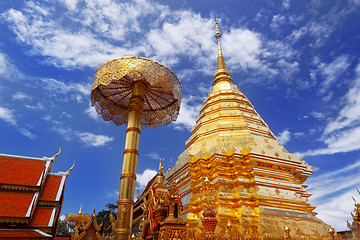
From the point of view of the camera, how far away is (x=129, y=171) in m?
5.85

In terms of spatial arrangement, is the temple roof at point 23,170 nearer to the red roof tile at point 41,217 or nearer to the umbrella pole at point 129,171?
the red roof tile at point 41,217

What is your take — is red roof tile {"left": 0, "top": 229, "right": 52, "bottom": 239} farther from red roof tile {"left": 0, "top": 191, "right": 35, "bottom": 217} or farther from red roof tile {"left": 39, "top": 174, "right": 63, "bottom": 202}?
red roof tile {"left": 39, "top": 174, "right": 63, "bottom": 202}

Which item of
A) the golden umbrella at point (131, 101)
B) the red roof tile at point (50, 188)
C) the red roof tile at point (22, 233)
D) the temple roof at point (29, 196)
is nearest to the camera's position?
the golden umbrella at point (131, 101)

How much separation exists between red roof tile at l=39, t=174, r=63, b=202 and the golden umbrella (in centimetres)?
261

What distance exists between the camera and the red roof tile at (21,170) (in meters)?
7.93

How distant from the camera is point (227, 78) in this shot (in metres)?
15.8

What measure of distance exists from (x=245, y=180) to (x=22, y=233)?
7073 mm

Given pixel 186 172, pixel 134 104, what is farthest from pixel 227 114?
pixel 134 104

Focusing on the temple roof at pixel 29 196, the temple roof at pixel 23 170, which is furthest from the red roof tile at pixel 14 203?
the temple roof at pixel 23 170

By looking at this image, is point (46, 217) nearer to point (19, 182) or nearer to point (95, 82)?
point (19, 182)

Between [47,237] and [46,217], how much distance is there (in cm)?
73

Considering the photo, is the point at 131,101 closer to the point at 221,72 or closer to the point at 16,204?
the point at 16,204

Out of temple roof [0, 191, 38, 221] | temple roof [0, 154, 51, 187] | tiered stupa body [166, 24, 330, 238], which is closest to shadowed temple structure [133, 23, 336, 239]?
tiered stupa body [166, 24, 330, 238]

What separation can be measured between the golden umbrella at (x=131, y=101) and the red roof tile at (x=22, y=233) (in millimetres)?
2856
